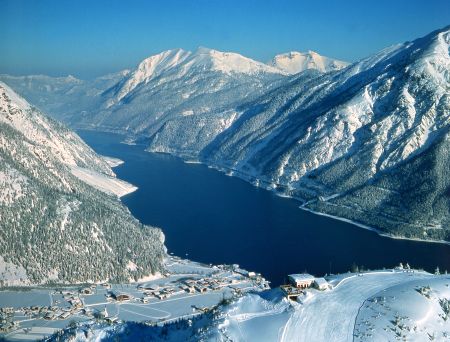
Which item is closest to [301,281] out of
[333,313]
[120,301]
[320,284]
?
[320,284]

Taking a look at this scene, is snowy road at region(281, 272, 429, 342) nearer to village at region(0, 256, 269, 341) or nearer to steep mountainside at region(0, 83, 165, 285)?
village at region(0, 256, 269, 341)

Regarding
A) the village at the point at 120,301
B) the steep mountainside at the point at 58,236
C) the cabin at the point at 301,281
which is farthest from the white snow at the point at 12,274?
the cabin at the point at 301,281

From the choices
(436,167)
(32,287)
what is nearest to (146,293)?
(32,287)

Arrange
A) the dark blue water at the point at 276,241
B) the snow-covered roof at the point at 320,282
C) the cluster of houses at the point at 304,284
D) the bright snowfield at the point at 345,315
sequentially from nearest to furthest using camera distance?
the bright snowfield at the point at 345,315, the cluster of houses at the point at 304,284, the snow-covered roof at the point at 320,282, the dark blue water at the point at 276,241

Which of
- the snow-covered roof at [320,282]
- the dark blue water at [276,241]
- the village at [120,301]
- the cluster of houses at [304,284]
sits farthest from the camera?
the dark blue water at [276,241]

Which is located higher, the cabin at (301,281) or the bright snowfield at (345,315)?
the cabin at (301,281)

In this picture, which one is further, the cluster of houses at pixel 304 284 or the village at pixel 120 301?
the village at pixel 120 301

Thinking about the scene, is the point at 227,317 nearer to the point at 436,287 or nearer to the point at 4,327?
the point at 436,287

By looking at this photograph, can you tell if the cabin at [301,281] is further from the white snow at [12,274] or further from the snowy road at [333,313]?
the white snow at [12,274]
